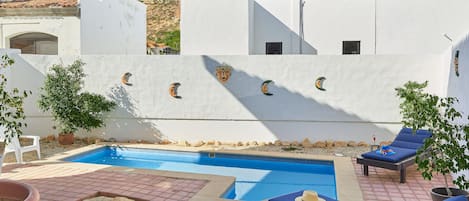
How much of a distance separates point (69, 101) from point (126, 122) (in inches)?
85.5

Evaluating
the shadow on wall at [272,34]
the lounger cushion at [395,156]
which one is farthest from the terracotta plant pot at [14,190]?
the shadow on wall at [272,34]

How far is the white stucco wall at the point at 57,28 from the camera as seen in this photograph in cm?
1739

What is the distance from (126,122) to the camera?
574 inches

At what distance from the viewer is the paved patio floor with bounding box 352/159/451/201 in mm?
7723

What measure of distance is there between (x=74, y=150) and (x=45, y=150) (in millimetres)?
915

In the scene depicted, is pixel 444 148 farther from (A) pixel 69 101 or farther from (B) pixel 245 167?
(A) pixel 69 101

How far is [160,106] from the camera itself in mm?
14328

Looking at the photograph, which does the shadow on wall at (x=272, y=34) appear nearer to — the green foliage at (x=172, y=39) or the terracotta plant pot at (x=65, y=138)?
the terracotta plant pot at (x=65, y=138)

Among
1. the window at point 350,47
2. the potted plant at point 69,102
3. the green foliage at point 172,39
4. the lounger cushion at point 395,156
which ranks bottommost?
the lounger cushion at point 395,156

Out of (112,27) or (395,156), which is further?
(112,27)

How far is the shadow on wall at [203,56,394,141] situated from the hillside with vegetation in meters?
28.3

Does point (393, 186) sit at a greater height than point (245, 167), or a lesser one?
greater

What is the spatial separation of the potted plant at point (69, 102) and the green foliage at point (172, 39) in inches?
1054

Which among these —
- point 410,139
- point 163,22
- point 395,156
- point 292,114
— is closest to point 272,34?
point 292,114
